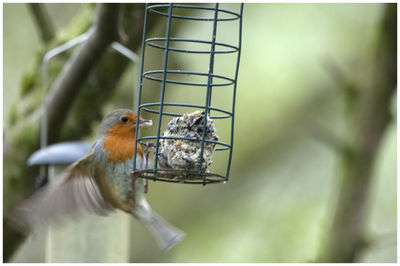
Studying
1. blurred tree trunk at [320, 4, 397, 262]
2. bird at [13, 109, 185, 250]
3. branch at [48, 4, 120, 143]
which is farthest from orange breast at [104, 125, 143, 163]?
blurred tree trunk at [320, 4, 397, 262]

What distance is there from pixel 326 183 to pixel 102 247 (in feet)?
16.1

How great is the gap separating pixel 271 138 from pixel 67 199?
17.3 feet

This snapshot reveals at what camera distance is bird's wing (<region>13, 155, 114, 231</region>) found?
453cm

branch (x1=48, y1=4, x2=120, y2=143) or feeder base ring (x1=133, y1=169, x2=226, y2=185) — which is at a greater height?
branch (x1=48, y1=4, x2=120, y2=143)

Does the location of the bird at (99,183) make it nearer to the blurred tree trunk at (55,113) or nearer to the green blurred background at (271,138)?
the blurred tree trunk at (55,113)

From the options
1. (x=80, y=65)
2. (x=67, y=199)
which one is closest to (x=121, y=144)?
(x=67, y=199)

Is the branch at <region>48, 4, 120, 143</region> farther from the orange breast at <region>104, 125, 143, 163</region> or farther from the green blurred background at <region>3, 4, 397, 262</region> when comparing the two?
the green blurred background at <region>3, 4, 397, 262</region>

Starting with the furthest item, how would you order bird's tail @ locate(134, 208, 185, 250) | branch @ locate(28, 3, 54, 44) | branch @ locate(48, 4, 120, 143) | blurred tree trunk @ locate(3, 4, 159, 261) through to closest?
branch @ locate(28, 3, 54, 44), blurred tree trunk @ locate(3, 4, 159, 261), branch @ locate(48, 4, 120, 143), bird's tail @ locate(134, 208, 185, 250)

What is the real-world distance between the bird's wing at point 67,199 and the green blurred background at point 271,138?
4565 millimetres

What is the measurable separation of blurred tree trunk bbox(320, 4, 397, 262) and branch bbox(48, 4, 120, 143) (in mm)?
2945

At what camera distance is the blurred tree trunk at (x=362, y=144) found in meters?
6.82

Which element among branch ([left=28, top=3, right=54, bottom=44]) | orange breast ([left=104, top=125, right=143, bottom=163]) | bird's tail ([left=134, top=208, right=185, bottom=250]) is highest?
branch ([left=28, top=3, right=54, bottom=44])

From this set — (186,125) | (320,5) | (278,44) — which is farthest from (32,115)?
(320,5)

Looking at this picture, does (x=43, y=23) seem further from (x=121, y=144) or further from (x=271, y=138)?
(x=271, y=138)
